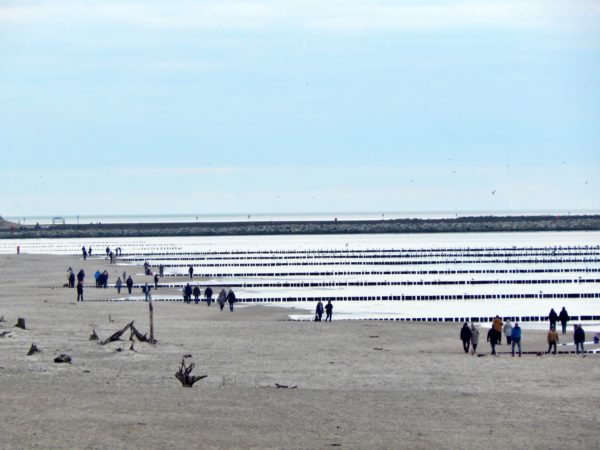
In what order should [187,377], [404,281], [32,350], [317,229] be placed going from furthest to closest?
[317,229]
[404,281]
[32,350]
[187,377]

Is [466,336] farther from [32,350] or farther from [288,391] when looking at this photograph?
[32,350]

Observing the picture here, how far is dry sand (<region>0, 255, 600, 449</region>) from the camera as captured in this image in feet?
63.0

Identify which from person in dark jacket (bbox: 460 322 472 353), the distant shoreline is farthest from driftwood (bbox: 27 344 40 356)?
the distant shoreline

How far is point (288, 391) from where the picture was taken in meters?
23.9

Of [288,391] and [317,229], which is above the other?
[317,229]

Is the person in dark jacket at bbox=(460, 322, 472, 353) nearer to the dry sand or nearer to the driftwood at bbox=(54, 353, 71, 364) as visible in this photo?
the dry sand

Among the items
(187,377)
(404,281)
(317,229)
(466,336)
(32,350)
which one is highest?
(317,229)

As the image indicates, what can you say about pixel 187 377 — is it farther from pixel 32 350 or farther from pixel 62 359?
pixel 32 350

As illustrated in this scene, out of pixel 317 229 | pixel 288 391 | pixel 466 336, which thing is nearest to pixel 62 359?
pixel 288 391

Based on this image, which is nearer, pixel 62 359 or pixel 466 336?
pixel 62 359

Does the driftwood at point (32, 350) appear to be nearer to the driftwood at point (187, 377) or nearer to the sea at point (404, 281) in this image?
the driftwood at point (187, 377)

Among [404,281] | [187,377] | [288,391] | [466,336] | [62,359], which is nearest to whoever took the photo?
[288,391]

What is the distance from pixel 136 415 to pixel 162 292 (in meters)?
38.4

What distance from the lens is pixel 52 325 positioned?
35875mm
